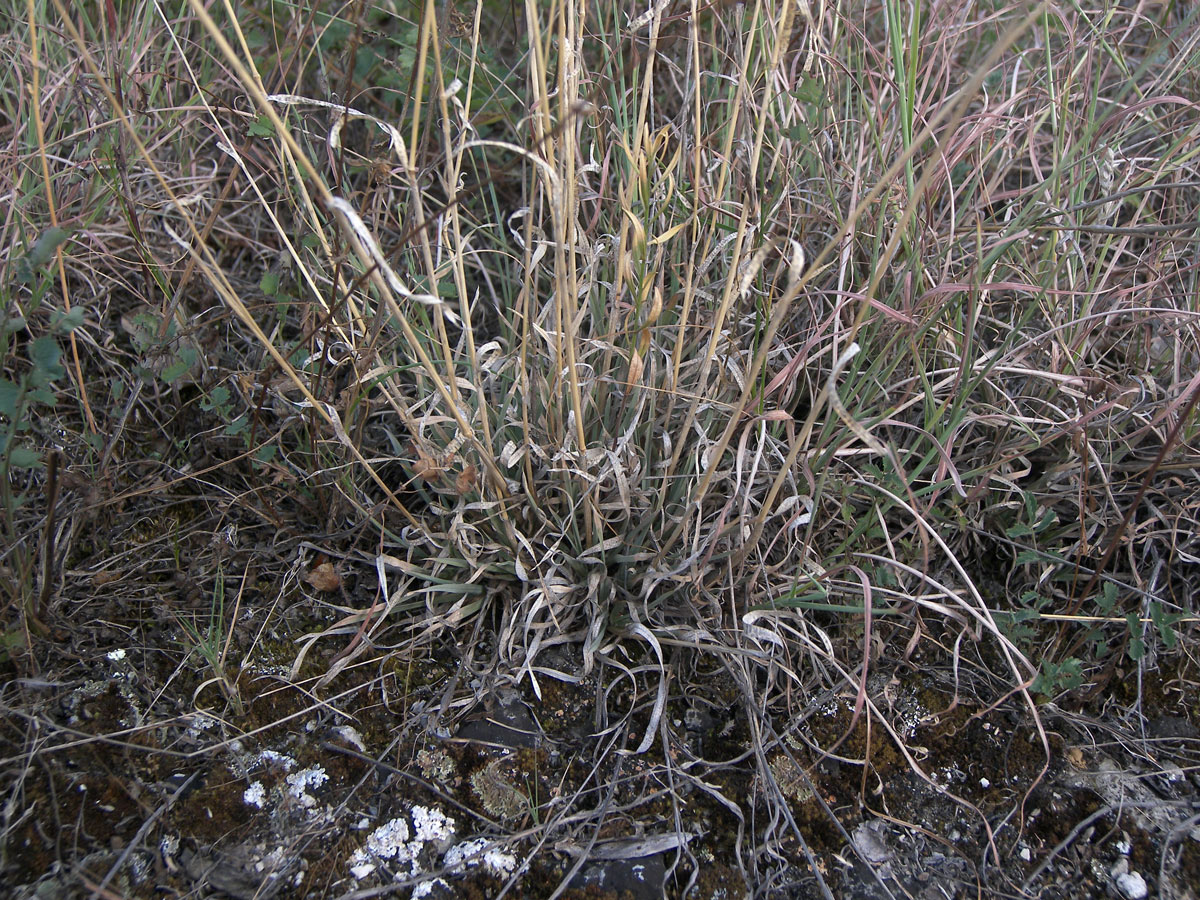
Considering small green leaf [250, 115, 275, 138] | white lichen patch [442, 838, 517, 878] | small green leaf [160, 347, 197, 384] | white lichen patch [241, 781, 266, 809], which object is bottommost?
white lichen patch [442, 838, 517, 878]

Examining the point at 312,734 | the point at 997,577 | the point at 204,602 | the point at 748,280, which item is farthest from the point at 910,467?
the point at 204,602

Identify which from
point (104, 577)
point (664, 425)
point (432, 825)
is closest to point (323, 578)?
point (104, 577)

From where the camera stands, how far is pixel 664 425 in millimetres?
1214

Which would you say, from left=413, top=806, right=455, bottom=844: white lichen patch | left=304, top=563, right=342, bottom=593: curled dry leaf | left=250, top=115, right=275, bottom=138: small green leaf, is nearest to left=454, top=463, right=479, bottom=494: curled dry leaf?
left=304, top=563, right=342, bottom=593: curled dry leaf

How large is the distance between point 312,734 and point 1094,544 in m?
1.24

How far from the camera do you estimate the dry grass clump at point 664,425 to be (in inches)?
44.8

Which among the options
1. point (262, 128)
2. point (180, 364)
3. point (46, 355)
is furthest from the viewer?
point (180, 364)

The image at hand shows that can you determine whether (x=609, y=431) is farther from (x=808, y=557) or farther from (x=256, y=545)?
(x=256, y=545)

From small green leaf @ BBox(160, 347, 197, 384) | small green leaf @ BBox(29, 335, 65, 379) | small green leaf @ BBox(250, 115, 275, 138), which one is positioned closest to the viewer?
small green leaf @ BBox(29, 335, 65, 379)

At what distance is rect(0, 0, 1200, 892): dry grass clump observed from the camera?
114 cm

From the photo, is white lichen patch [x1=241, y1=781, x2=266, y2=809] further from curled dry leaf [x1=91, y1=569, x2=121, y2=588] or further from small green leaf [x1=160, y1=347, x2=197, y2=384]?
small green leaf [x1=160, y1=347, x2=197, y2=384]

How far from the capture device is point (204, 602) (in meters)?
1.24

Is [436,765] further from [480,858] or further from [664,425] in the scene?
[664,425]

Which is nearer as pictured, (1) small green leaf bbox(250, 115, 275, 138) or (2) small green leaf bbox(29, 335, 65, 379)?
(2) small green leaf bbox(29, 335, 65, 379)
